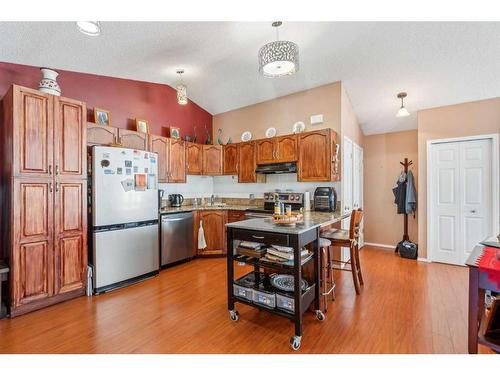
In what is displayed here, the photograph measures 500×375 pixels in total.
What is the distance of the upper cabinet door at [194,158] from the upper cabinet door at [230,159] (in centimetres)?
46

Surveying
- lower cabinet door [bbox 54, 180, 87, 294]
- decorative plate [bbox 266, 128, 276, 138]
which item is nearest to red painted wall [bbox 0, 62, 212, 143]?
lower cabinet door [bbox 54, 180, 87, 294]

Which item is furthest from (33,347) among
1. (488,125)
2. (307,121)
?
(488,125)

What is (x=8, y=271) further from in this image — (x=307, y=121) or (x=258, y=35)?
(x=307, y=121)

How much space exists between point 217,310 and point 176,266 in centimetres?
162

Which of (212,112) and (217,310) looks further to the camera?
(212,112)

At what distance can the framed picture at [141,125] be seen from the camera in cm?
393

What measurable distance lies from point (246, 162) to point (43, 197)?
9.45 ft

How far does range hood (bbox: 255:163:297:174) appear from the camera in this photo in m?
3.90

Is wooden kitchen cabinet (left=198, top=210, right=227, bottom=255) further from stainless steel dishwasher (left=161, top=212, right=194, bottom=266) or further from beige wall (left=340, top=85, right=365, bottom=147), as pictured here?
beige wall (left=340, top=85, right=365, bottom=147)

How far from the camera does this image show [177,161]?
426 cm

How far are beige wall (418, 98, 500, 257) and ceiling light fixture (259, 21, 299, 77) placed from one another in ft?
9.84

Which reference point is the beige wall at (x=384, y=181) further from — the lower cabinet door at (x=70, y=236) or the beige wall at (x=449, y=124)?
the lower cabinet door at (x=70, y=236)

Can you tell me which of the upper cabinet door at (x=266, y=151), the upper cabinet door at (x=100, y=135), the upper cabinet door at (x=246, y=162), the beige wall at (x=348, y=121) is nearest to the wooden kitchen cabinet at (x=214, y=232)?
the upper cabinet door at (x=246, y=162)

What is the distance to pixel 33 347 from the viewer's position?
74.2 inches
